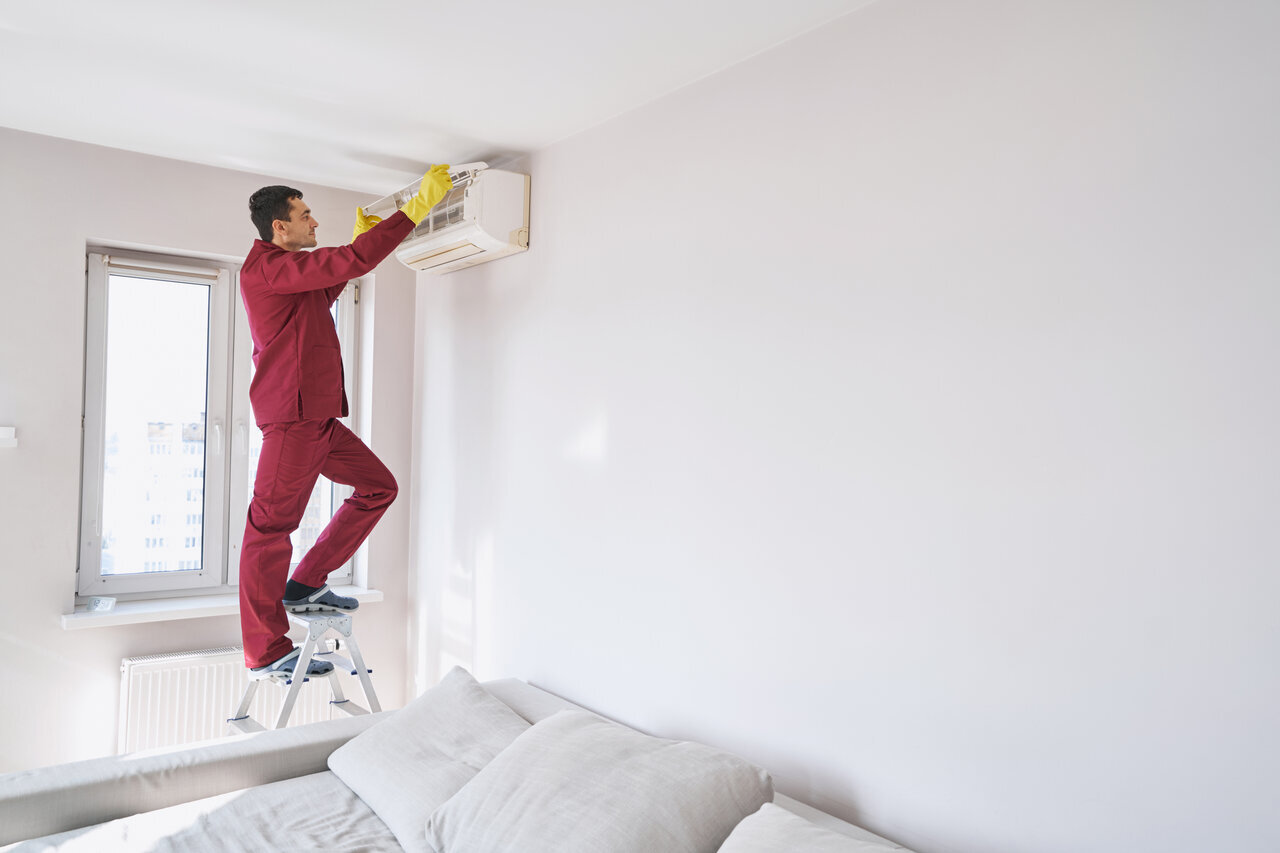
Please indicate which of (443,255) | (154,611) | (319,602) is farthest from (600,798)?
(154,611)

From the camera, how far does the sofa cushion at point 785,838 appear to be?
1.46 m

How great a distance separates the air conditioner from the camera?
2.83 m

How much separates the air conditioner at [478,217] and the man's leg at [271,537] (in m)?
0.80

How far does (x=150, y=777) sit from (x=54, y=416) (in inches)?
61.7

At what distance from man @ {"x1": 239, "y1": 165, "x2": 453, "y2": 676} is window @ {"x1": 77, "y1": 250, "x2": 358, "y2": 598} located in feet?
2.40

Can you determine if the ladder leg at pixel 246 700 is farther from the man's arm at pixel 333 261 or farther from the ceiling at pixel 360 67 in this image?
the ceiling at pixel 360 67

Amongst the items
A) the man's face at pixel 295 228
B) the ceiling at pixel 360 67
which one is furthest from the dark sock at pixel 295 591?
the ceiling at pixel 360 67

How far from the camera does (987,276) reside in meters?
1.60

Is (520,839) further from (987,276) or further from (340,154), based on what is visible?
(340,154)

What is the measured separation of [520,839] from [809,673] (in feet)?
2.37

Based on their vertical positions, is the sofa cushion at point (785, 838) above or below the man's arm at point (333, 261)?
below

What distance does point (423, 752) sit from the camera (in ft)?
7.20

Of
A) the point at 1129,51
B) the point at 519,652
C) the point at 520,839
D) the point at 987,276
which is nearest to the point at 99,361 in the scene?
the point at 519,652

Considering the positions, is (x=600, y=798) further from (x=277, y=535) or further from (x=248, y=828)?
(x=277, y=535)
